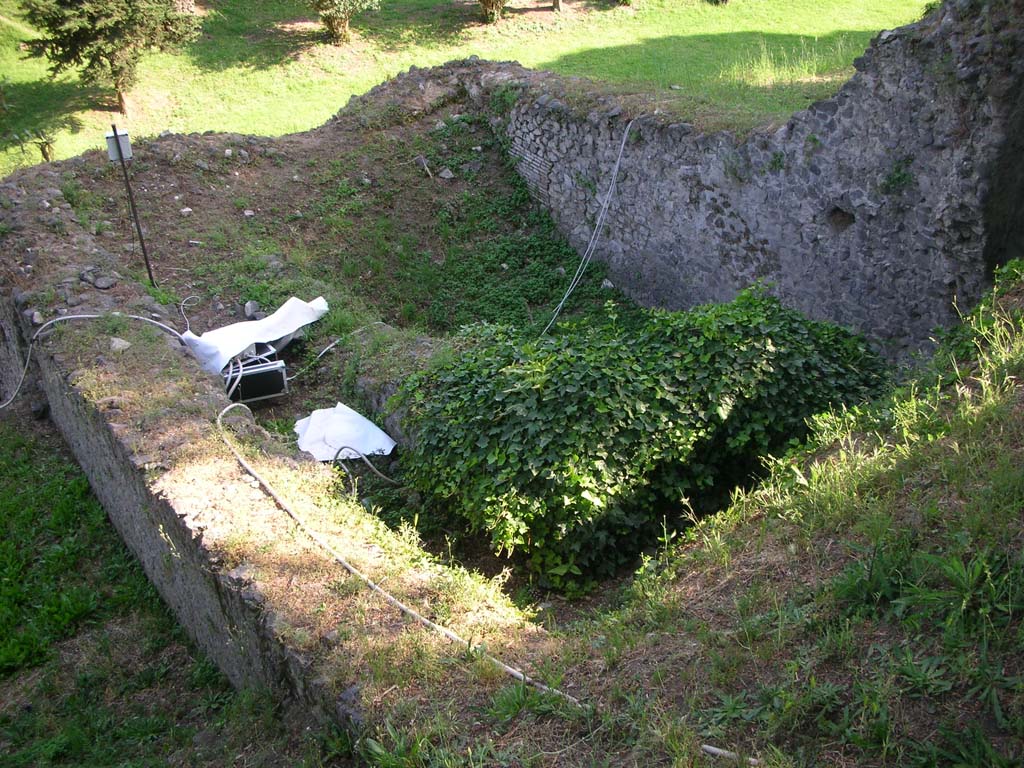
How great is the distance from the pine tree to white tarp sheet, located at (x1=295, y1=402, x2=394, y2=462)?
12.1 meters

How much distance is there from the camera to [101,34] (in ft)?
50.0

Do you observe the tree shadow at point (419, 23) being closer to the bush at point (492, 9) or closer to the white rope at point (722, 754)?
the bush at point (492, 9)

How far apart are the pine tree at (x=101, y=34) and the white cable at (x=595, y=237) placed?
1080 centimetres

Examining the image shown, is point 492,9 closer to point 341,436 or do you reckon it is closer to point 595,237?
point 595,237

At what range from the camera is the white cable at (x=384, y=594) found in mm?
3350

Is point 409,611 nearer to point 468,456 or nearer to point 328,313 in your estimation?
point 468,456

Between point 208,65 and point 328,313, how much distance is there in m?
12.2

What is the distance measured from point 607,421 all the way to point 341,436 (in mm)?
2151

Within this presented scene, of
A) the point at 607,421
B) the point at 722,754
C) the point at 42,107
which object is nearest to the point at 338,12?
the point at 42,107

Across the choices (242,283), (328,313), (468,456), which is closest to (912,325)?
(468,456)

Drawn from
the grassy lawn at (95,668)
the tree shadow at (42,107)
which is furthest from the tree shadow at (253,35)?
the grassy lawn at (95,668)

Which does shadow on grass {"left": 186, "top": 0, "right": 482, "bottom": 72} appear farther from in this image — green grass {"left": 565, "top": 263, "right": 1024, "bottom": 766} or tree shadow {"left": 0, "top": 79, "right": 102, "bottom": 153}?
green grass {"left": 565, "top": 263, "right": 1024, "bottom": 766}

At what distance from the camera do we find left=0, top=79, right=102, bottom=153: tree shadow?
15.5 m

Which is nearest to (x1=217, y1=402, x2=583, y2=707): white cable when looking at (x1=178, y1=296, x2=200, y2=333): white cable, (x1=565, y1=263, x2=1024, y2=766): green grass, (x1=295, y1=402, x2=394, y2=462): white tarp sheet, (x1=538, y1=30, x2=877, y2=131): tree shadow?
(x1=565, y1=263, x2=1024, y2=766): green grass
